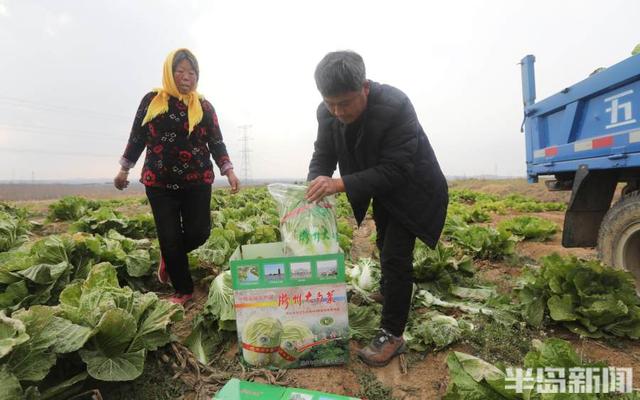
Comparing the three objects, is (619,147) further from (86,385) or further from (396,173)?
(86,385)

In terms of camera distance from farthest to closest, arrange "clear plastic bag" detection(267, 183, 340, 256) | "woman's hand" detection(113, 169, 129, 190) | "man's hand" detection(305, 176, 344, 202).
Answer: "woman's hand" detection(113, 169, 129, 190)
"clear plastic bag" detection(267, 183, 340, 256)
"man's hand" detection(305, 176, 344, 202)

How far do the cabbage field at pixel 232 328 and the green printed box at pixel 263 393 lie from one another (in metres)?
0.13

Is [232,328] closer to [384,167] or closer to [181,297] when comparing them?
[181,297]

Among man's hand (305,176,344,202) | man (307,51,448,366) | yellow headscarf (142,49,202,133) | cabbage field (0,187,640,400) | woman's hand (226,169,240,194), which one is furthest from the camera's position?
woman's hand (226,169,240,194)

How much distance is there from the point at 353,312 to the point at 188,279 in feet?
4.78

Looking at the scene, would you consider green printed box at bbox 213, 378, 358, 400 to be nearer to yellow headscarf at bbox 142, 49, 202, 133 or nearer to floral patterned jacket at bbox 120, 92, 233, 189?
floral patterned jacket at bbox 120, 92, 233, 189

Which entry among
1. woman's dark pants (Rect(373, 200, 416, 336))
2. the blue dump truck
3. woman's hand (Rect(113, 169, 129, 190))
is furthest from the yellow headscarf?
the blue dump truck

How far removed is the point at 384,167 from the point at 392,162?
50mm

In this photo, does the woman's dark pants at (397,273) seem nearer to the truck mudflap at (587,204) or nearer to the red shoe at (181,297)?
the red shoe at (181,297)

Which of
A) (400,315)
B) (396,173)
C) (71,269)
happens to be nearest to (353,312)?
(400,315)

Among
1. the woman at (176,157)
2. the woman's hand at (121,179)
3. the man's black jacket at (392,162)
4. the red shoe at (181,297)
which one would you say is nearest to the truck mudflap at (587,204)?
the man's black jacket at (392,162)

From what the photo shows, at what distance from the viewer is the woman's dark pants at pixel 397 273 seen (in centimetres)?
218

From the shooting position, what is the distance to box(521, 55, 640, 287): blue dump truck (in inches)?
113

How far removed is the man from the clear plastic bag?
0.55 ft
